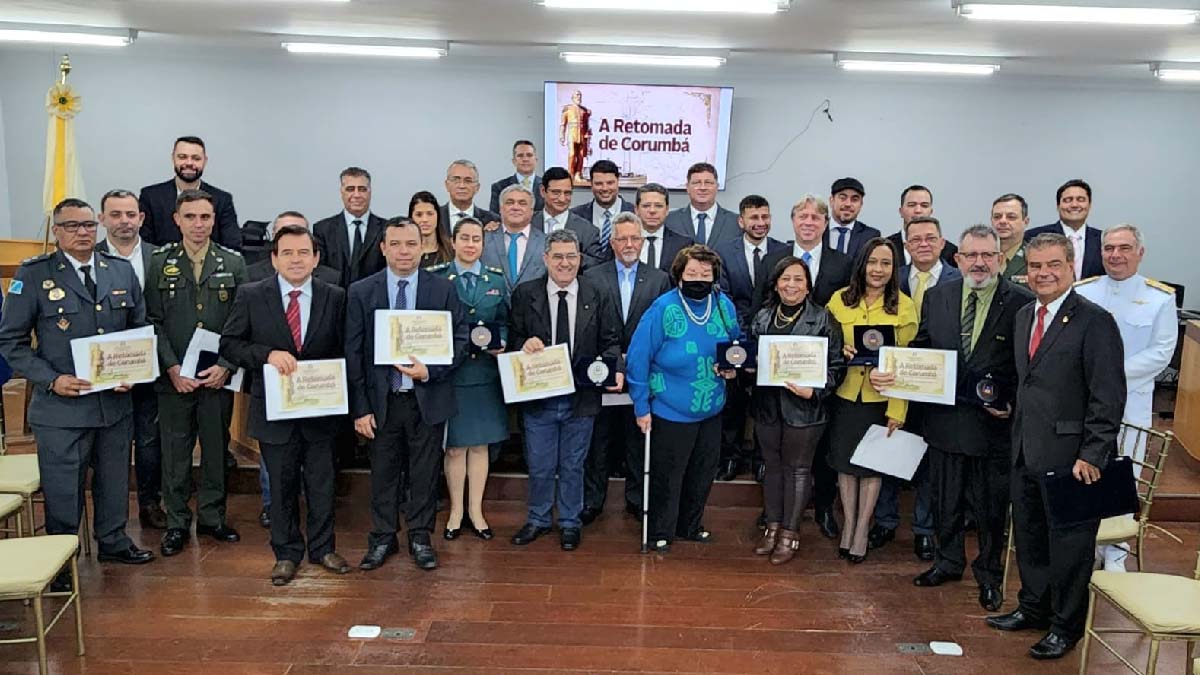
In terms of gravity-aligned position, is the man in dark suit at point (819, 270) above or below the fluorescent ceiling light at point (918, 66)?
below

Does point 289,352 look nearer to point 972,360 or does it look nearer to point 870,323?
point 870,323

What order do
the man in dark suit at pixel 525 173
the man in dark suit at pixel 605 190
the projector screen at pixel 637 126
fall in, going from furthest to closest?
the projector screen at pixel 637 126 < the man in dark suit at pixel 525 173 < the man in dark suit at pixel 605 190

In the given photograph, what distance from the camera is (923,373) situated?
3.75 m

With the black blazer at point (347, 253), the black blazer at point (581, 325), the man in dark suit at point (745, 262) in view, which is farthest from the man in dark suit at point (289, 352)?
the man in dark suit at point (745, 262)

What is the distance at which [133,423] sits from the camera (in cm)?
415

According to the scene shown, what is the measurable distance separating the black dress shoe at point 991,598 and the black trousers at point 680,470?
1.36 m

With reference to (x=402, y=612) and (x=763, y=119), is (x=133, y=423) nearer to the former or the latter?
(x=402, y=612)

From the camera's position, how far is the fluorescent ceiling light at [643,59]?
7.07 meters

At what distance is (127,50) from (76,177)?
194 cm

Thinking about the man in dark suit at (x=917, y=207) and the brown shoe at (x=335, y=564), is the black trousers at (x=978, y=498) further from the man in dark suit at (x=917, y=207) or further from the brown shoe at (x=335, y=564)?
the brown shoe at (x=335, y=564)

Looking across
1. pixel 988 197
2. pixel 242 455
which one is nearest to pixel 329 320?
pixel 242 455

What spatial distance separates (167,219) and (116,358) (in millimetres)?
1562

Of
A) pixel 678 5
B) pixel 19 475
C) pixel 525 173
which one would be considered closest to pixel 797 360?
pixel 678 5

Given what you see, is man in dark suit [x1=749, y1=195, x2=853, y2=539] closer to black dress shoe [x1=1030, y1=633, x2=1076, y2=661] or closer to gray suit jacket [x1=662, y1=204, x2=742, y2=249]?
gray suit jacket [x1=662, y1=204, x2=742, y2=249]
